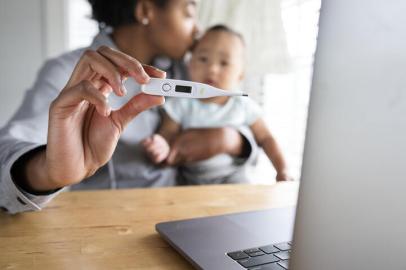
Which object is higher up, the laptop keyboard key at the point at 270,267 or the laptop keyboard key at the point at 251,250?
the laptop keyboard key at the point at 270,267

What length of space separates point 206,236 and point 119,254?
0.11m

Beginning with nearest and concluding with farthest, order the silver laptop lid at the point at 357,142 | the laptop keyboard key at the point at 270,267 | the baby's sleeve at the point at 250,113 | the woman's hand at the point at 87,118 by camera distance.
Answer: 1. the silver laptop lid at the point at 357,142
2. the laptop keyboard key at the point at 270,267
3. the woman's hand at the point at 87,118
4. the baby's sleeve at the point at 250,113

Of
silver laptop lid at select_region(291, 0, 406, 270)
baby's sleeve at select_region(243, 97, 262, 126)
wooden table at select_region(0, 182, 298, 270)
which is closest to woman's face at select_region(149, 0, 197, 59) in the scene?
baby's sleeve at select_region(243, 97, 262, 126)

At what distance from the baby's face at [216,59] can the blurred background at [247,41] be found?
229mm

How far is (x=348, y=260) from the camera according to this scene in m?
0.21

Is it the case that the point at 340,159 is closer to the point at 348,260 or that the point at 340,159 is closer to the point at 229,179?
the point at 348,260

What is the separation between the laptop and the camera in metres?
0.19

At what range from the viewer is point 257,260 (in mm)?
377

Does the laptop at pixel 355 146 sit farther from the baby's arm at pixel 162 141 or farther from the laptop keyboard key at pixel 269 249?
the baby's arm at pixel 162 141

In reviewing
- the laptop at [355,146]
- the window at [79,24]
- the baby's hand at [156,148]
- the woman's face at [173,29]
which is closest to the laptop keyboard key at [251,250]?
the laptop at [355,146]

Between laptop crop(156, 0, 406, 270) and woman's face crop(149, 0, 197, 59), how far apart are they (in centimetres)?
115

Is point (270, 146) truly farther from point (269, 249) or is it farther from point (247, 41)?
point (269, 249)

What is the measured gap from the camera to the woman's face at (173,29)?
4.18ft

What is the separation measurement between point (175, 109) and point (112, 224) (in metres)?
0.79
